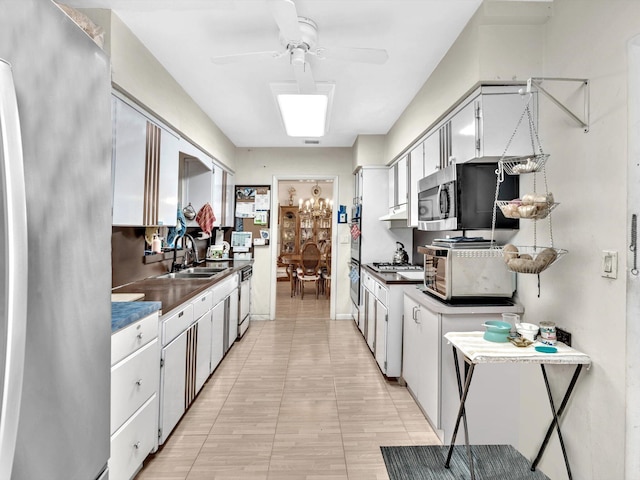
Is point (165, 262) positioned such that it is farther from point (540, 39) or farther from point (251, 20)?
point (540, 39)

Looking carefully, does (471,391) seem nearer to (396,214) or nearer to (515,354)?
(515,354)

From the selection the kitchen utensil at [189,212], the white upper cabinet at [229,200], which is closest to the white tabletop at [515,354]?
the kitchen utensil at [189,212]

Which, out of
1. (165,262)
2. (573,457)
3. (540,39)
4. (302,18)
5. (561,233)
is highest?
(302,18)

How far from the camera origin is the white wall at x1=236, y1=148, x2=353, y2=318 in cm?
508

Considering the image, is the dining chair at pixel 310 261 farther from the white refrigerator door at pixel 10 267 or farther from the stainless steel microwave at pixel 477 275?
the white refrigerator door at pixel 10 267

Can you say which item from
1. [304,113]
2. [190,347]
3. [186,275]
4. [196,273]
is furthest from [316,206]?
[190,347]

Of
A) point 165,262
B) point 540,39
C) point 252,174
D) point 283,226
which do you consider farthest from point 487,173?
point 283,226

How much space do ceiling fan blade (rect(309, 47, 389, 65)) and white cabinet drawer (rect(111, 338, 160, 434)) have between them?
6.15 feet

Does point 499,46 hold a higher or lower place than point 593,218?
higher

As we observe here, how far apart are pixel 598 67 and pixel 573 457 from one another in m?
1.70

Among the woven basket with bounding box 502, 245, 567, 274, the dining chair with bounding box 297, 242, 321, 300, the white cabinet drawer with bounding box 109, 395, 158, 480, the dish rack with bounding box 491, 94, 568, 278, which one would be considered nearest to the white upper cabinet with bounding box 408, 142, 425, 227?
the dish rack with bounding box 491, 94, 568, 278

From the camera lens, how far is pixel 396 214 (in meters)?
3.87

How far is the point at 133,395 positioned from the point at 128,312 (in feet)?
1.32

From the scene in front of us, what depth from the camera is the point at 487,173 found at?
215cm
